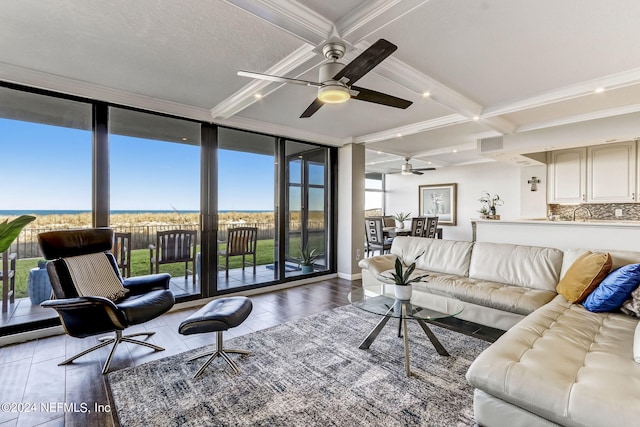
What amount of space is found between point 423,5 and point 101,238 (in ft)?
11.2

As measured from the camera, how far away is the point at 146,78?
298 centimetres

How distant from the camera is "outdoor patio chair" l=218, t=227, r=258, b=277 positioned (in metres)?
4.45

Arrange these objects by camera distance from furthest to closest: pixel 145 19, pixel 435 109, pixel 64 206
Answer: pixel 435 109
pixel 64 206
pixel 145 19

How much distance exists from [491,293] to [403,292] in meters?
1.06

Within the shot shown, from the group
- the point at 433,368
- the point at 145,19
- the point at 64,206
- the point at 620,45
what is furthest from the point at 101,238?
the point at 620,45

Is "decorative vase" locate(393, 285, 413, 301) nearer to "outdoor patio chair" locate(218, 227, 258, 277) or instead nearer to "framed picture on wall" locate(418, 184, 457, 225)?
"outdoor patio chair" locate(218, 227, 258, 277)

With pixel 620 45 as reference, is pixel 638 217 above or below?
below

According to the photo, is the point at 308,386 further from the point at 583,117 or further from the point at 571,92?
the point at 583,117

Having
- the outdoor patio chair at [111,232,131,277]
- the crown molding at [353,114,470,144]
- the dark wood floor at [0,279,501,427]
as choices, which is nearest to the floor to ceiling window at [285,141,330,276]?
the crown molding at [353,114,470,144]

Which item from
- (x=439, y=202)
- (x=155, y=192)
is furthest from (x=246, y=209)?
(x=439, y=202)

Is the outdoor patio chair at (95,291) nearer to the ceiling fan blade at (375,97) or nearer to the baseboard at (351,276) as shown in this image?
the ceiling fan blade at (375,97)

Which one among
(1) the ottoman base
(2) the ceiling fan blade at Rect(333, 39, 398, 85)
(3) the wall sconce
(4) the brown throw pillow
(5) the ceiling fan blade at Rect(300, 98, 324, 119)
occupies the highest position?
(2) the ceiling fan blade at Rect(333, 39, 398, 85)

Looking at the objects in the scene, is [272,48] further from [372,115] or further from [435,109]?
[435,109]

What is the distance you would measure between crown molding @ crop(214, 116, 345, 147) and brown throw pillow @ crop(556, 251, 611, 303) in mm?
3886
